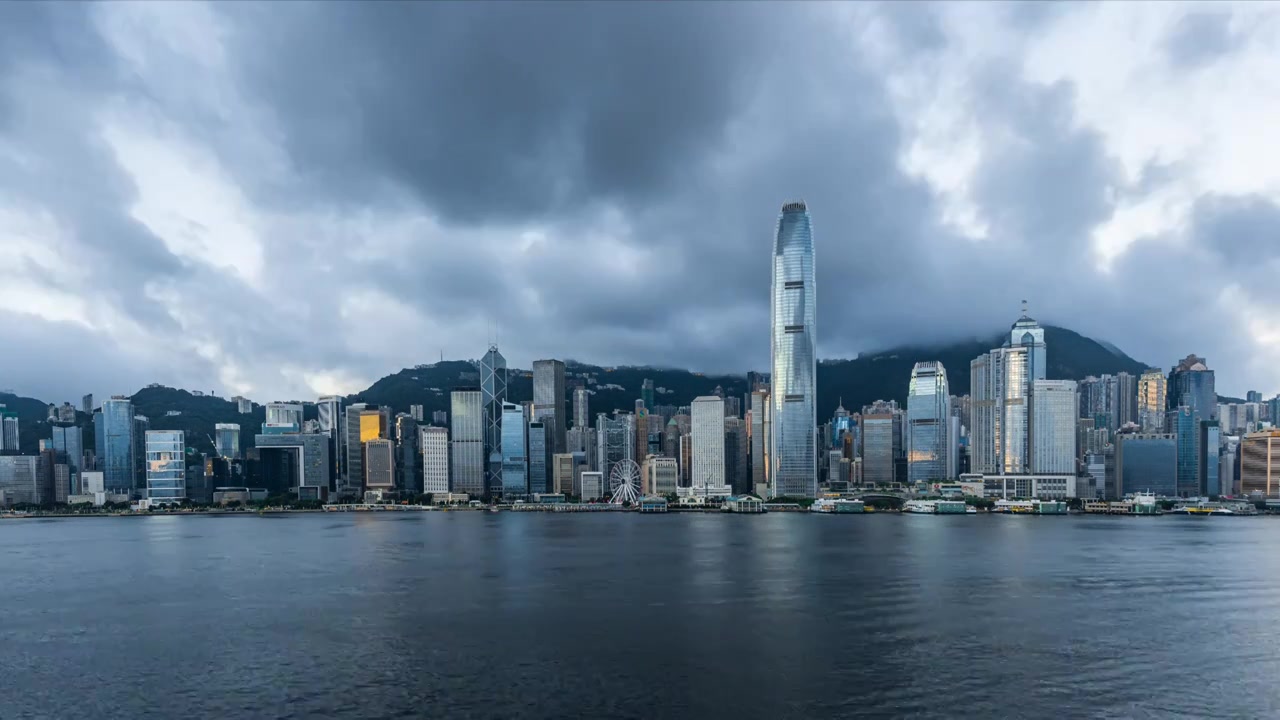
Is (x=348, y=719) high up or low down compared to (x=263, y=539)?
up

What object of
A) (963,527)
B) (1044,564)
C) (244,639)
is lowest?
(963,527)

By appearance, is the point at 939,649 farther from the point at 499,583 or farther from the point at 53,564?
the point at 53,564

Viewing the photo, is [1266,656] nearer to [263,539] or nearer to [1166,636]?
[1166,636]

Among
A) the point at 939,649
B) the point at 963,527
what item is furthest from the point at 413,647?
the point at 963,527

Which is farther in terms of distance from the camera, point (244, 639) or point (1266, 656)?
point (244, 639)

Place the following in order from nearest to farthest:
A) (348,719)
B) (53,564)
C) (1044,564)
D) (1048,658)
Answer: (348,719), (1048,658), (1044,564), (53,564)

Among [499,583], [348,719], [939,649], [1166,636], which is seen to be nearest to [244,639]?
[348,719]

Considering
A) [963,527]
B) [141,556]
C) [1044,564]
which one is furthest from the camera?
[963,527]
